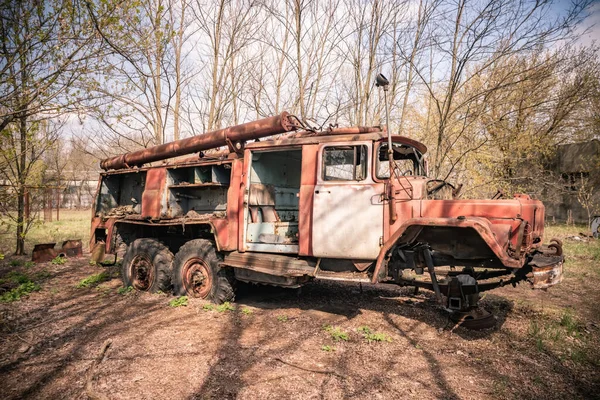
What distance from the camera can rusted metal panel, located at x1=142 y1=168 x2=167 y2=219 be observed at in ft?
22.5

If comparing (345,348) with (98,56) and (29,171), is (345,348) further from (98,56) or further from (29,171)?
(29,171)

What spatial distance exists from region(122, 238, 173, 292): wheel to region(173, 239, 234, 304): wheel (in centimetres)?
34

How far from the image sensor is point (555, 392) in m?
3.31

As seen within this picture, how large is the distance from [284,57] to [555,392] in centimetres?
1325

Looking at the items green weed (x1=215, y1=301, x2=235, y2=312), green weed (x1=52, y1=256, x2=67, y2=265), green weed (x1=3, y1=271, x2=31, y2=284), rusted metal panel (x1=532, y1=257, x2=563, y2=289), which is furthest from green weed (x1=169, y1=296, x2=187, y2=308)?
green weed (x1=52, y1=256, x2=67, y2=265)

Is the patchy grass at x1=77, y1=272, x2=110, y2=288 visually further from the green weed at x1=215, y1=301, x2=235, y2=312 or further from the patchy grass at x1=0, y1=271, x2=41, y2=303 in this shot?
the green weed at x1=215, y1=301, x2=235, y2=312

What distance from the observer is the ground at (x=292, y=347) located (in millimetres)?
3342

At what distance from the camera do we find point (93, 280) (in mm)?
7484

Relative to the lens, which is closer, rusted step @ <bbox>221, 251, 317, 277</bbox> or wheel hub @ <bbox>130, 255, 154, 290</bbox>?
rusted step @ <bbox>221, 251, 317, 277</bbox>

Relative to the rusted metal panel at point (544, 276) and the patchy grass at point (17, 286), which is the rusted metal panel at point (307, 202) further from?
the patchy grass at point (17, 286)

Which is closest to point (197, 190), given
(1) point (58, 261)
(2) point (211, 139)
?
(2) point (211, 139)

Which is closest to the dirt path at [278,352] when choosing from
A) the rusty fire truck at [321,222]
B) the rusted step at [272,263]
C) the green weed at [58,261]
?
the rusty fire truck at [321,222]

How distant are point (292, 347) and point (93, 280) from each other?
5284mm

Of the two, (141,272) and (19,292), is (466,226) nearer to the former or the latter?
(141,272)
